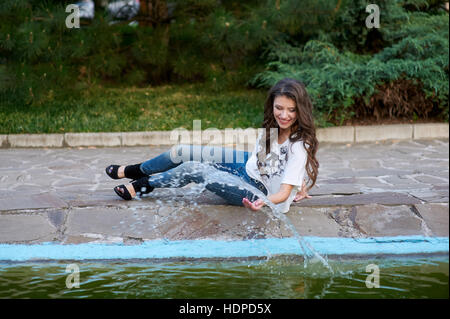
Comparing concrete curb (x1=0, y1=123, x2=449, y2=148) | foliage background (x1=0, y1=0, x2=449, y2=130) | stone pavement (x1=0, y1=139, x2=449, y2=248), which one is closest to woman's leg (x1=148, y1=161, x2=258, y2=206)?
stone pavement (x1=0, y1=139, x2=449, y2=248)

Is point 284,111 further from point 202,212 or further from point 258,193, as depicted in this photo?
point 202,212

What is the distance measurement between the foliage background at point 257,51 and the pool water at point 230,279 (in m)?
3.75

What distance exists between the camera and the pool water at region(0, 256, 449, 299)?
10.2 feet

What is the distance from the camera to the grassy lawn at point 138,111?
7.16 m

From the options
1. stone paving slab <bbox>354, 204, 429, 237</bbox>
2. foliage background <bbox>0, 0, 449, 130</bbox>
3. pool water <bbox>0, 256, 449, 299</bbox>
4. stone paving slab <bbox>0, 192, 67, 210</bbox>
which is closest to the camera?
pool water <bbox>0, 256, 449, 299</bbox>

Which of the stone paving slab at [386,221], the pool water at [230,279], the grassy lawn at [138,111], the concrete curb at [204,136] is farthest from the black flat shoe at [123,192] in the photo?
the grassy lawn at [138,111]

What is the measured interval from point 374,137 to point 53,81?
4.37 metres

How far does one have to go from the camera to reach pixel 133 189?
167 inches

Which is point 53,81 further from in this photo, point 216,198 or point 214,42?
point 216,198

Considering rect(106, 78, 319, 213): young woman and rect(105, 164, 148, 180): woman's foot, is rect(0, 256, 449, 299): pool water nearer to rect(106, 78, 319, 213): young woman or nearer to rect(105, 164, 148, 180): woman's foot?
rect(106, 78, 319, 213): young woman

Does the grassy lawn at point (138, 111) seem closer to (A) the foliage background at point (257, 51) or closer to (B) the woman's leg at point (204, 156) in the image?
(A) the foliage background at point (257, 51)

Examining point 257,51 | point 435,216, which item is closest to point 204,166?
point 435,216

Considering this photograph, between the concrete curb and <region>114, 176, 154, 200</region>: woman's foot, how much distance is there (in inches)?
105

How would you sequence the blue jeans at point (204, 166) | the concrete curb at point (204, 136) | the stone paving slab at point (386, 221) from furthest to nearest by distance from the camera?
1. the concrete curb at point (204, 136)
2. the blue jeans at point (204, 166)
3. the stone paving slab at point (386, 221)
